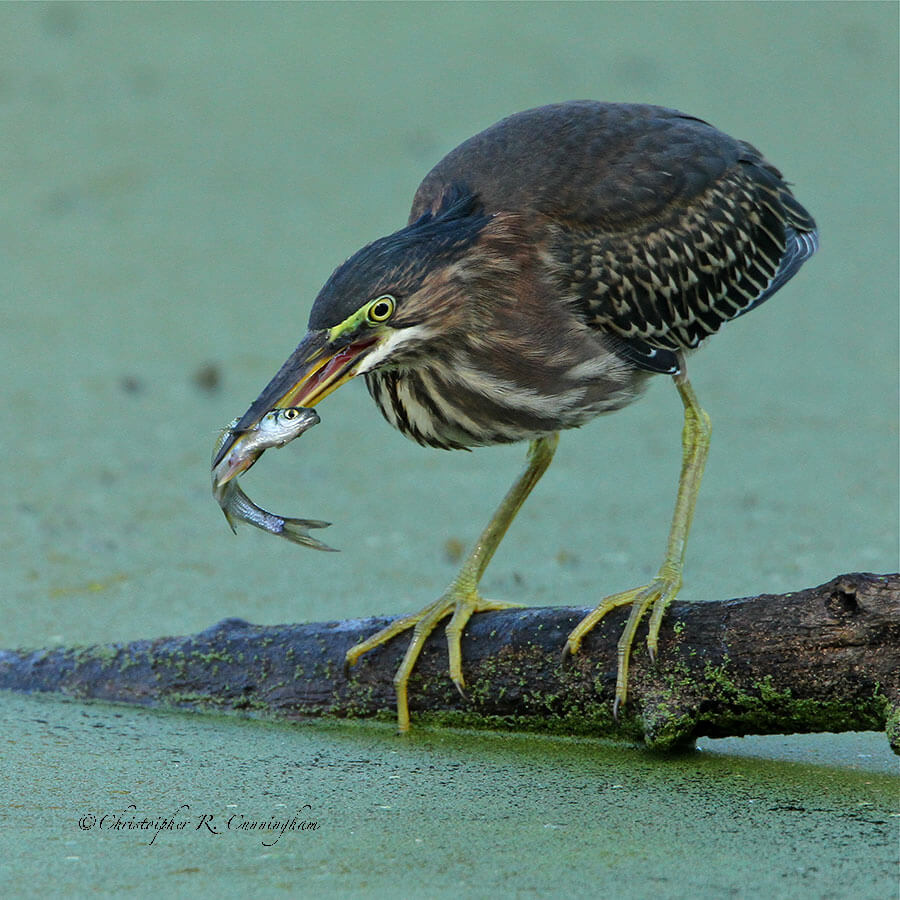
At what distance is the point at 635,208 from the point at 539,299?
0.38 meters

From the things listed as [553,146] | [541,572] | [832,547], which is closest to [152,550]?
[541,572]

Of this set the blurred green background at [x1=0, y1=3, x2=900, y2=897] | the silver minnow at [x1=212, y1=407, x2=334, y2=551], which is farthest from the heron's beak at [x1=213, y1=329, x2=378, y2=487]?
the blurred green background at [x1=0, y1=3, x2=900, y2=897]

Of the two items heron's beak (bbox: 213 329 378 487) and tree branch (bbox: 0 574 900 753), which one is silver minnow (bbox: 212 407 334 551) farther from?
tree branch (bbox: 0 574 900 753)

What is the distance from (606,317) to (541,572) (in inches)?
37.3

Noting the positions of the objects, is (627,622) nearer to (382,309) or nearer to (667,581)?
(667,581)

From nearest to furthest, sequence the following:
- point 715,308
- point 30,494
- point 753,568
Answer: point 715,308
point 753,568
point 30,494

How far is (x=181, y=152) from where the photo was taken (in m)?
6.68

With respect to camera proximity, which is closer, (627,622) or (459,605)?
(627,622)

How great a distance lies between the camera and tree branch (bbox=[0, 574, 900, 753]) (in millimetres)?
2477

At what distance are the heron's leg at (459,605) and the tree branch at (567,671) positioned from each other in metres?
0.02

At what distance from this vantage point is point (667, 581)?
120 inches

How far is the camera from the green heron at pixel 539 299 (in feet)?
9.11

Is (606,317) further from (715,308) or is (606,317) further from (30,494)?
(30,494)

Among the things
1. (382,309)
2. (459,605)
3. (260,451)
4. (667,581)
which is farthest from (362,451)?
(260,451)
